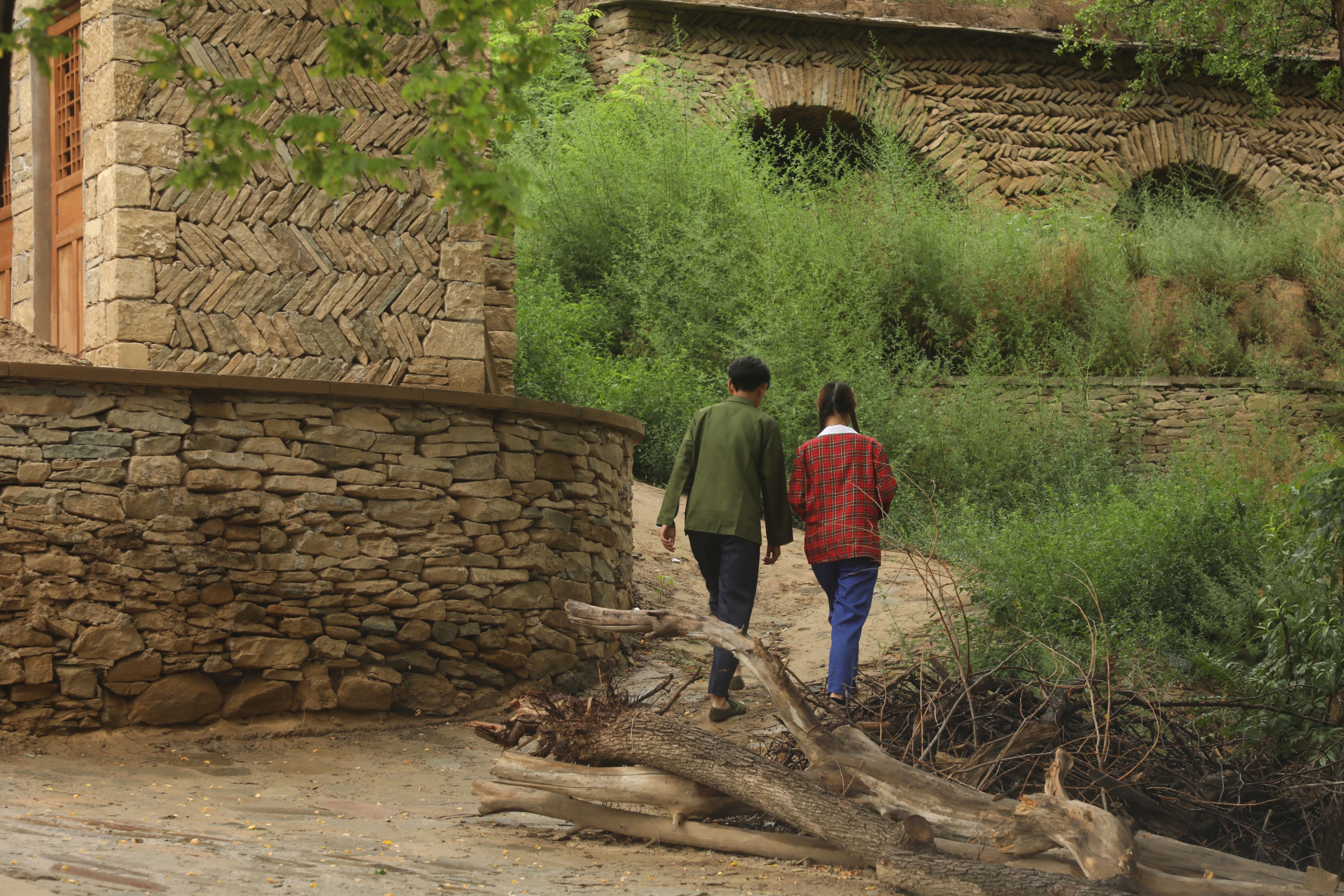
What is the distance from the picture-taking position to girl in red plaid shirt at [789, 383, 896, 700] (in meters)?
5.01

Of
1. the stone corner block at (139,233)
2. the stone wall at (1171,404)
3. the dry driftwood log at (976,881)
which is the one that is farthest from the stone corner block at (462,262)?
the stone wall at (1171,404)

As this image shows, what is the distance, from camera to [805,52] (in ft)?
49.5

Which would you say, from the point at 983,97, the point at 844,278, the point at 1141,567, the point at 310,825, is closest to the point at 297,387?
the point at 310,825

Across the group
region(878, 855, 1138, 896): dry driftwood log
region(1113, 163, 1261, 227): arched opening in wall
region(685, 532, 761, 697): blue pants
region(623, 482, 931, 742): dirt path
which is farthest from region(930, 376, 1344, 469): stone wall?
region(878, 855, 1138, 896): dry driftwood log

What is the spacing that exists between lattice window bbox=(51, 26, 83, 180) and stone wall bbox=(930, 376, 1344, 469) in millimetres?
7866

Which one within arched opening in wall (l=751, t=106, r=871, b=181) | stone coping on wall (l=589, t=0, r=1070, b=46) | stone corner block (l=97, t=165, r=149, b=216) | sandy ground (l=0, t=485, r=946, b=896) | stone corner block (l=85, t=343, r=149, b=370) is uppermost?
stone coping on wall (l=589, t=0, r=1070, b=46)

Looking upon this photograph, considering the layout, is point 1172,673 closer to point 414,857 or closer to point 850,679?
point 850,679

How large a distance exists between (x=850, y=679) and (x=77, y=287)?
5298 millimetres

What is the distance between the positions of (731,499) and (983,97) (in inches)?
479

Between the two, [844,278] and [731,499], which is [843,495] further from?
[844,278]

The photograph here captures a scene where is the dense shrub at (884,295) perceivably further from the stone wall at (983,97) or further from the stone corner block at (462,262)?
the stone corner block at (462,262)

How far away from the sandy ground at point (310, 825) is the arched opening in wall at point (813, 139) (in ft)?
31.0

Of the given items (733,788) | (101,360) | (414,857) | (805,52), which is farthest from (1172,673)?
(805,52)

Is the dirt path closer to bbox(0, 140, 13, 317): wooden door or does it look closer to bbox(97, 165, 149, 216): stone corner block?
bbox(97, 165, 149, 216): stone corner block
